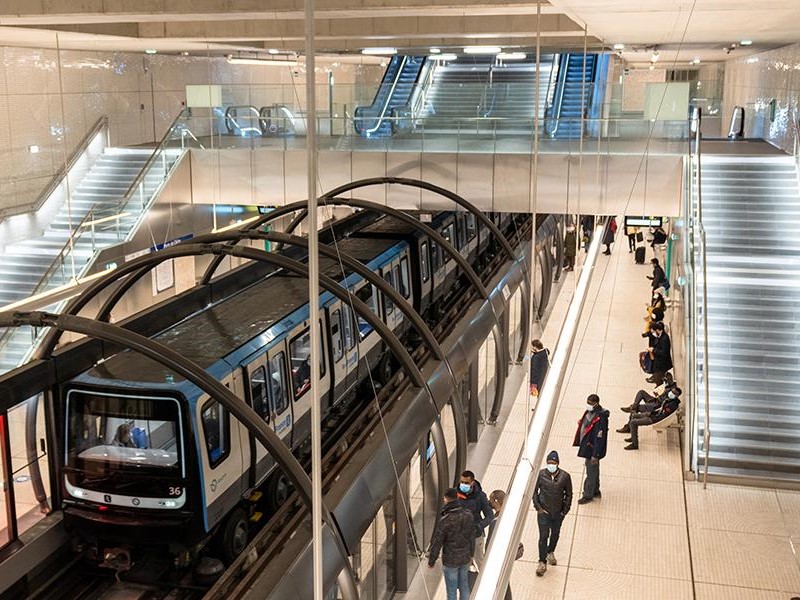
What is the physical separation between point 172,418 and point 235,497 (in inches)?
46.1

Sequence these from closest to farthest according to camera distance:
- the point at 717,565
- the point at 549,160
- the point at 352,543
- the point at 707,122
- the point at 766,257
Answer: the point at 352,543, the point at 717,565, the point at 766,257, the point at 549,160, the point at 707,122

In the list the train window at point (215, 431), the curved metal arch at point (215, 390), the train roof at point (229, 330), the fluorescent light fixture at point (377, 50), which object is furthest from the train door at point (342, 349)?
the fluorescent light fixture at point (377, 50)

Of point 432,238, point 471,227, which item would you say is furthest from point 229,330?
point 471,227

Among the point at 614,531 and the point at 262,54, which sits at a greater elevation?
the point at 262,54

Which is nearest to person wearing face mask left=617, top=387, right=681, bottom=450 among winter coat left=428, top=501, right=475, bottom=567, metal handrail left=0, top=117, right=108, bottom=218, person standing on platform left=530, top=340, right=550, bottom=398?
person standing on platform left=530, top=340, right=550, bottom=398

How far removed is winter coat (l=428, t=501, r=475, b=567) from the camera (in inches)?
317

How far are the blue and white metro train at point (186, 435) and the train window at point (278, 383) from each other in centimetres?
1

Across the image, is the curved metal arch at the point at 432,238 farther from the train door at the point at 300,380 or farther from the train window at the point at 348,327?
the train door at the point at 300,380

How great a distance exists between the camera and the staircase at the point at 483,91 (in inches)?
978

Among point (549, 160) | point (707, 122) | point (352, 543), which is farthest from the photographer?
point (707, 122)

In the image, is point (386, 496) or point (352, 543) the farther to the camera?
point (386, 496)

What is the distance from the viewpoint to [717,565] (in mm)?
11414

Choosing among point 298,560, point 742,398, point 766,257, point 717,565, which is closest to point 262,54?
point 766,257

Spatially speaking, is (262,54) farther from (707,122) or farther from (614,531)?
(614,531)
